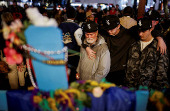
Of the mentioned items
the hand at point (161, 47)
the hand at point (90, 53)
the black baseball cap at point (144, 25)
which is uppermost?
the black baseball cap at point (144, 25)

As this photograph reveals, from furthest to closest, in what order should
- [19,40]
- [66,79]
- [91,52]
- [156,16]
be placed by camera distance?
[156,16], [91,52], [66,79], [19,40]

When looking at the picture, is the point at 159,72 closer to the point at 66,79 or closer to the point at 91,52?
the point at 91,52

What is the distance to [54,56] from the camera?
3.66 feet

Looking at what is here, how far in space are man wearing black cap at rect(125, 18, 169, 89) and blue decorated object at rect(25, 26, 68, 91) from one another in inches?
45.4

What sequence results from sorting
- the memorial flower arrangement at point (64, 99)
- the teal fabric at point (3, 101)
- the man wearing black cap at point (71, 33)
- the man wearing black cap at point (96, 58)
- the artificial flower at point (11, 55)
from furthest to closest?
the man wearing black cap at point (71, 33), the man wearing black cap at point (96, 58), the teal fabric at point (3, 101), the memorial flower arrangement at point (64, 99), the artificial flower at point (11, 55)

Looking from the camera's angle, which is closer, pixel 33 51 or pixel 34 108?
pixel 33 51

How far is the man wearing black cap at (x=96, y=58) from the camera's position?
6.25 feet

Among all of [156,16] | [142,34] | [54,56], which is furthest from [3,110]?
[156,16]

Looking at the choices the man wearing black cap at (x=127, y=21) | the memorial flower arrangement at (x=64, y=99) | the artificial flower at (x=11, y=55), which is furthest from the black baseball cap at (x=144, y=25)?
the artificial flower at (x=11, y=55)

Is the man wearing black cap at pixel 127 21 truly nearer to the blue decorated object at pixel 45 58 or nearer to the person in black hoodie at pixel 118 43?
the person in black hoodie at pixel 118 43

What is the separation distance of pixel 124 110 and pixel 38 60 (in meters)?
0.87

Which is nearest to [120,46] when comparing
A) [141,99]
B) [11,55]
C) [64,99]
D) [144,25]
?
[144,25]

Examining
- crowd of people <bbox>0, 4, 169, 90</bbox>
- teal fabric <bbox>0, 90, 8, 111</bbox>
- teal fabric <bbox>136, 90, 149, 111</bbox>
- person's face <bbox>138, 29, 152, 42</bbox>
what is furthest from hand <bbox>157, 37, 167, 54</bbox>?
teal fabric <bbox>0, 90, 8, 111</bbox>

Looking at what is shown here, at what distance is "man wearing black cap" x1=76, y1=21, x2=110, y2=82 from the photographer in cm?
Result: 191
